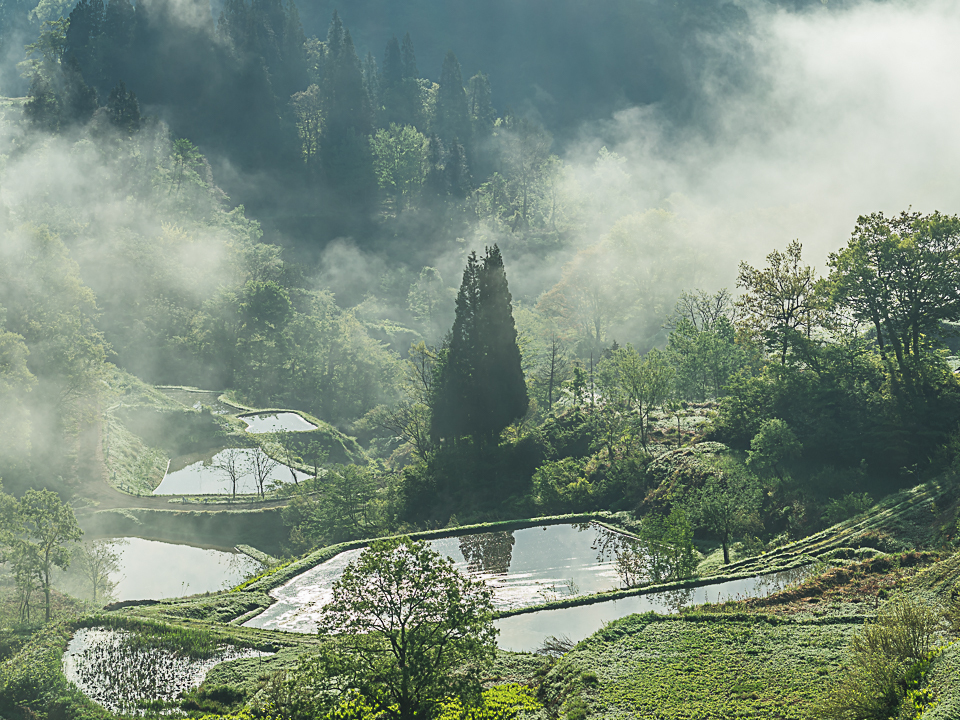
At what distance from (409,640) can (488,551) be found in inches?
522

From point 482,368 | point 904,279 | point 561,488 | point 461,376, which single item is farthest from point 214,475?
point 904,279

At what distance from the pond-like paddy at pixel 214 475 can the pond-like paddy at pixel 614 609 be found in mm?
30807

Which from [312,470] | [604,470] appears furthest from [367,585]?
[312,470]

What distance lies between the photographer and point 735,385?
109 feet

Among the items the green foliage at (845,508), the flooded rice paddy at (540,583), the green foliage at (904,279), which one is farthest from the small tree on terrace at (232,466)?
the green foliage at (904,279)

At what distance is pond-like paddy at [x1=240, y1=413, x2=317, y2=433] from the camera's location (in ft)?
188

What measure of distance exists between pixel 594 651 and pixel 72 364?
52.8 m

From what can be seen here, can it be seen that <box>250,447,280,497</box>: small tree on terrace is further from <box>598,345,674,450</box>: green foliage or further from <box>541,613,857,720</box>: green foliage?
<box>541,613,857,720</box>: green foliage

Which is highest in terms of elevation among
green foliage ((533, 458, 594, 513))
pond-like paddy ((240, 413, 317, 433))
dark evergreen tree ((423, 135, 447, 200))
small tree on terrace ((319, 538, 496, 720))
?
dark evergreen tree ((423, 135, 447, 200))

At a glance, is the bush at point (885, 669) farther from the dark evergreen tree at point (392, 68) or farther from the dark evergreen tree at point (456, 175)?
the dark evergreen tree at point (392, 68)

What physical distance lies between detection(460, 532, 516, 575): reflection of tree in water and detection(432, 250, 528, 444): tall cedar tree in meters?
9.48

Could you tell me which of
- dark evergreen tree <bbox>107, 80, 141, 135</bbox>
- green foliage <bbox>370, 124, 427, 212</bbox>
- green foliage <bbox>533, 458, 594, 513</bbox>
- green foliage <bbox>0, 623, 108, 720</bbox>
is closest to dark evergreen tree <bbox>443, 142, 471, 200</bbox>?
green foliage <bbox>370, 124, 427, 212</bbox>

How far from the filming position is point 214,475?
161 feet

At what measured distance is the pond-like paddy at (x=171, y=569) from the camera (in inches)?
1319
